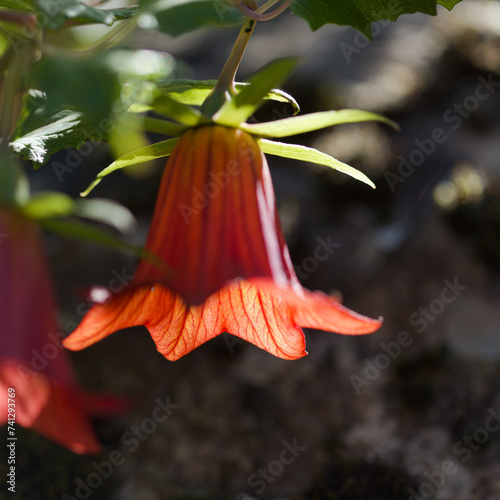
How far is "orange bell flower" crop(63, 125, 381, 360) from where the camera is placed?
50cm

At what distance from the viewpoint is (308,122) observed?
0.56 m

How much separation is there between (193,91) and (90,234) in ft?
0.99

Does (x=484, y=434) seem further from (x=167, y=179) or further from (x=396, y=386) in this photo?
(x=167, y=179)

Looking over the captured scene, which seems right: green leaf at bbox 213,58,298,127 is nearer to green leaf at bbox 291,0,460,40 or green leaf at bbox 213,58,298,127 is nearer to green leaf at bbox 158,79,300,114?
green leaf at bbox 158,79,300,114

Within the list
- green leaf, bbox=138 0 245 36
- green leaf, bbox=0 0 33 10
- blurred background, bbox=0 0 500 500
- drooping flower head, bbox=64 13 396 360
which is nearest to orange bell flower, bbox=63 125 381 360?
drooping flower head, bbox=64 13 396 360

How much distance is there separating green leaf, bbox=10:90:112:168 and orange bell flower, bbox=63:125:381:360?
147mm

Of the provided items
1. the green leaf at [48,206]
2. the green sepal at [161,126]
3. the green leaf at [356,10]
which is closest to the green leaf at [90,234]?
the green leaf at [48,206]

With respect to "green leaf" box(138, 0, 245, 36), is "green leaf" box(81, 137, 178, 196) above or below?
below

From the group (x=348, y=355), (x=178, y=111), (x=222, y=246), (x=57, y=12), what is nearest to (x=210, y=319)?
(x=222, y=246)

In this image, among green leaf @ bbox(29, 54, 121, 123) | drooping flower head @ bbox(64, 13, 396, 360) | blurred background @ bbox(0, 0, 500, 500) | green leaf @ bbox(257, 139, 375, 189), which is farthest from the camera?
blurred background @ bbox(0, 0, 500, 500)

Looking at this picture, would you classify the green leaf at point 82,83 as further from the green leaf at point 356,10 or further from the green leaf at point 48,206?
the green leaf at point 356,10

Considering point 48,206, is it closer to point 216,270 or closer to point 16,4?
point 216,270

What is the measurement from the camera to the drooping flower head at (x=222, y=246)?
502 millimetres

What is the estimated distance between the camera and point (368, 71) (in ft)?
13.2
